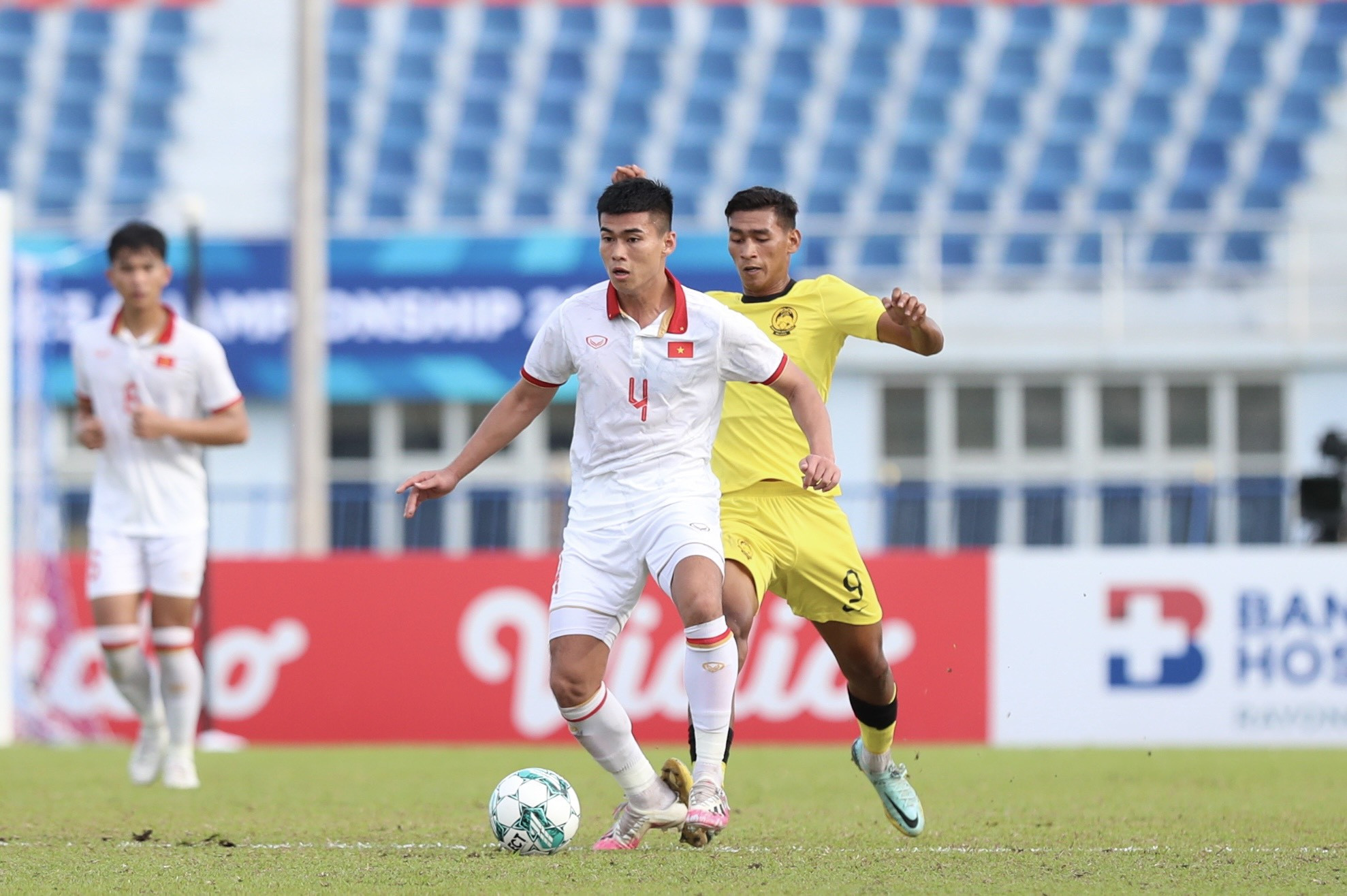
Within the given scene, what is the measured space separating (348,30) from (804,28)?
5.51 meters

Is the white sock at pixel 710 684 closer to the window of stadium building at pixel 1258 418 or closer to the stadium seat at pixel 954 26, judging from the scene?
the window of stadium building at pixel 1258 418

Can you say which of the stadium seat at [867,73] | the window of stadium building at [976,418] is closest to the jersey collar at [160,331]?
the window of stadium building at [976,418]

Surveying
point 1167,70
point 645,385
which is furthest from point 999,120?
point 645,385

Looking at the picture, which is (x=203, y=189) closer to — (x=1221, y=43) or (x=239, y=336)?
(x=239, y=336)

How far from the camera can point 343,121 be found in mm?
22969

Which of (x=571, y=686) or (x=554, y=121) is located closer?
(x=571, y=686)

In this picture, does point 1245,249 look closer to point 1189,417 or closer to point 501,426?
point 1189,417

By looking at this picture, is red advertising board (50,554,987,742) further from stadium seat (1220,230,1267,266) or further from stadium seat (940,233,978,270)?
stadium seat (1220,230,1267,266)

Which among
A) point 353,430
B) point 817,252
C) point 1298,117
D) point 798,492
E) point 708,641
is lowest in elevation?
point 708,641

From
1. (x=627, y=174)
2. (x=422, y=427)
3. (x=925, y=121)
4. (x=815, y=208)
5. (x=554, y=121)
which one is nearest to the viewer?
(x=627, y=174)

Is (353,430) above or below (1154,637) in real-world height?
above

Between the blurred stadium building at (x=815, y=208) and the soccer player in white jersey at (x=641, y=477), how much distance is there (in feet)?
36.8

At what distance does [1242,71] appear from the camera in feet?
74.3

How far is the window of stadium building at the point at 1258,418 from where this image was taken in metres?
19.8
